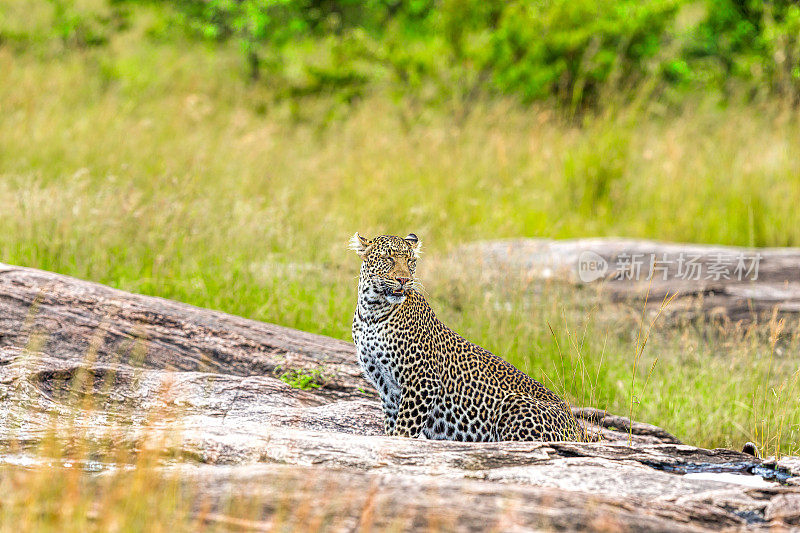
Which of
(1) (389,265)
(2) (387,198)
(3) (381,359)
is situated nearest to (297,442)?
(3) (381,359)

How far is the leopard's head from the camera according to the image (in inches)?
180

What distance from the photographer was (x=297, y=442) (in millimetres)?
3707

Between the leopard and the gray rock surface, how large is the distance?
341 millimetres

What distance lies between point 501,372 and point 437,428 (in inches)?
19.3

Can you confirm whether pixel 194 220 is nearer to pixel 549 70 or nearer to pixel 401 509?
pixel 401 509

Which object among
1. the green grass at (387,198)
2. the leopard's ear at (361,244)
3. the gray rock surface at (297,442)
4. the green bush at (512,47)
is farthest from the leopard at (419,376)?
the green bush at (512,47)

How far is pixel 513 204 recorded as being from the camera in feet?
35.5

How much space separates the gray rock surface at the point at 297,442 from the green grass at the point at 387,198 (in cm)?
98

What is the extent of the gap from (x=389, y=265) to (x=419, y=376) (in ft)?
2.13

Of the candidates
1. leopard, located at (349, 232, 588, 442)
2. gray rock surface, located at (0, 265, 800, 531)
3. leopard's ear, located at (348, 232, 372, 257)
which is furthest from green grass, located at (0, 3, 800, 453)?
leopard's ear, located at (348, 232, 372, 257)

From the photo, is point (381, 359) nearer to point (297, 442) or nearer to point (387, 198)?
point (297, 442)

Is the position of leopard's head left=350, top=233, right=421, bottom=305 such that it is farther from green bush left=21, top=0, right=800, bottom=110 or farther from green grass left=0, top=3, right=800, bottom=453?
green bush left=21, top=0, right=800, bottom=110

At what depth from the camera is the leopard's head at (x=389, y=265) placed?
4570 mm

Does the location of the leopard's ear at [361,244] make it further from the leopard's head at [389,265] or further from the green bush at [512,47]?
the green bush at [512,47]
